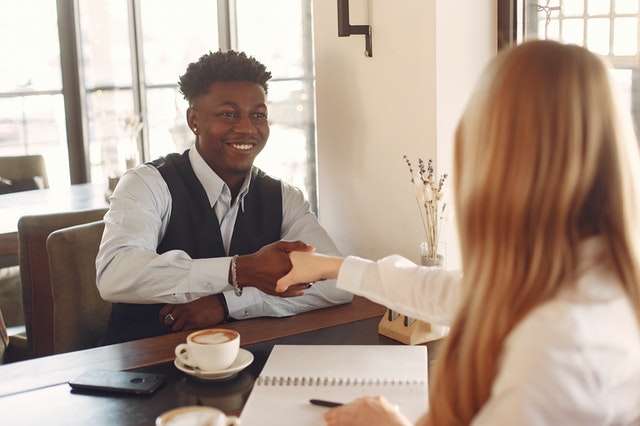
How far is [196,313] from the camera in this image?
1.80 m

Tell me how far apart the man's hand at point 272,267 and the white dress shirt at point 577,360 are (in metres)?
0.86

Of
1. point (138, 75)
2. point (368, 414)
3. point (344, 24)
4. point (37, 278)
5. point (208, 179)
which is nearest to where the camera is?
point (368, 414)

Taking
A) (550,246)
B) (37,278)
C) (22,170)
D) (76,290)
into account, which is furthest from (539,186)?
(22,170)

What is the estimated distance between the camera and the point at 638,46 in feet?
5.54

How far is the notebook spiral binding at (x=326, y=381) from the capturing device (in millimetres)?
1369

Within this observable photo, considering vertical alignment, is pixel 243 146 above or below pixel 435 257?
above

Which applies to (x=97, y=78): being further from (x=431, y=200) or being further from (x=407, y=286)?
(x=407, y=286)

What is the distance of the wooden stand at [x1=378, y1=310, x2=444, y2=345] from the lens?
5.29 feet

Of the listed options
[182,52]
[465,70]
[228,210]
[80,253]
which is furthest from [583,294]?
[182,52]

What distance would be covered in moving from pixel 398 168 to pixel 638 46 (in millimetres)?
681

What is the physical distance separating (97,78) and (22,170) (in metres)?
1.02

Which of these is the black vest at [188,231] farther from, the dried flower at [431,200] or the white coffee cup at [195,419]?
the white coffee cup at [195,419]

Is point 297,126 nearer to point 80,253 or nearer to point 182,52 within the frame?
point 182,52

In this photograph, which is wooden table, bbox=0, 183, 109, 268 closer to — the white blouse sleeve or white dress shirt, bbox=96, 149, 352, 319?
white dress shirt, bbox=96, 149, 352, 319
